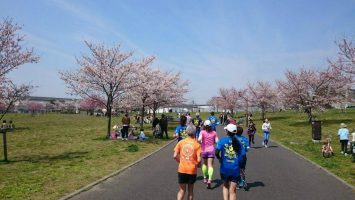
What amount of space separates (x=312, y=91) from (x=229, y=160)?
43.1m

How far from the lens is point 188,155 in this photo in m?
6.76

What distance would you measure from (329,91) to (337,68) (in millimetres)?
19104

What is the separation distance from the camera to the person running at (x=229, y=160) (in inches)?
273

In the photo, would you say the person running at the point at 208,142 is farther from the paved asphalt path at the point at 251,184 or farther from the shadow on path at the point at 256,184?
the shadow on path at the point at 256,184

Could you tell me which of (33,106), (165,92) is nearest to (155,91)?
(165,92)

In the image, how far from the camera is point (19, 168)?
510 inches

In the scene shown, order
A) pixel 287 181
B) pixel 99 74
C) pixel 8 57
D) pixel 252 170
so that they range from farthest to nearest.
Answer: pixel 99 74
pixel 8 57
pixel 252 170
pixel 287 181

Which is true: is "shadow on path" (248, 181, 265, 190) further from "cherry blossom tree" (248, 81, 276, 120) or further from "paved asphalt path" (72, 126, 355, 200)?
"cherry blossom tree" (248, 81, 276, 120)

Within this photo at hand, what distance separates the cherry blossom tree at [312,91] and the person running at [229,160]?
129 feet

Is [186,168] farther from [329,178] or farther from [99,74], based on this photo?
[99,74]

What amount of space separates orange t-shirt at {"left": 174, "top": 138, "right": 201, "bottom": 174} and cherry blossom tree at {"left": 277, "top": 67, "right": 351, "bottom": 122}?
3993 cm

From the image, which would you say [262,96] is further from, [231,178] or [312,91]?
[231,178]

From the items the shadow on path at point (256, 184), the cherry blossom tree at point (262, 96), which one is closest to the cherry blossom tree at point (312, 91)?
the cherry blossom tree at point (262, 96)

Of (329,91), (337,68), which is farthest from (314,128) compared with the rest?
(329,91)
